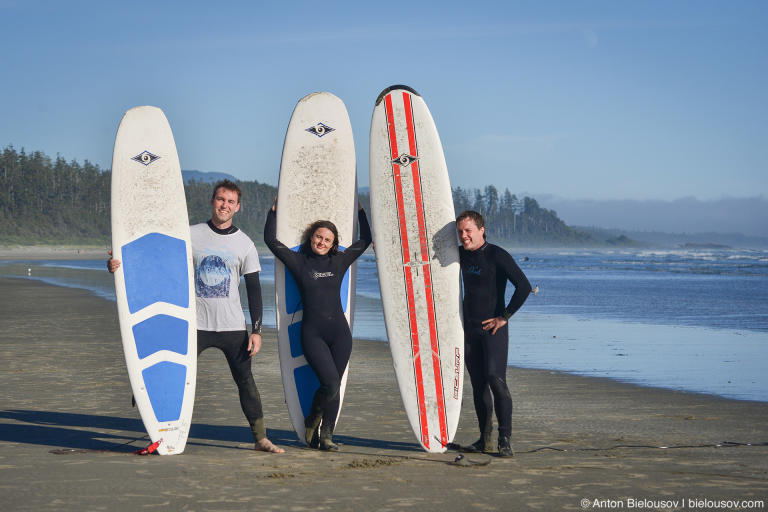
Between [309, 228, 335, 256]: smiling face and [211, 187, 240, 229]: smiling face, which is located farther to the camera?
[309, 228, 335, 256]: smiling face

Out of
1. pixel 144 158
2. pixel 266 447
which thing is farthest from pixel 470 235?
pixel 144 158

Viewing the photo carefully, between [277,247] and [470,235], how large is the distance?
1.20 meters

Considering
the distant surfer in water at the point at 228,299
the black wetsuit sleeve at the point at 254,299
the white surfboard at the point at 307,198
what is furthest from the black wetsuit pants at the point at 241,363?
the white surfboard at the point at 307,198

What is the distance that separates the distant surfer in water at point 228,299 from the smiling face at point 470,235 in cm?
123

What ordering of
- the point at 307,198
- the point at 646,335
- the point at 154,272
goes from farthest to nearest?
the point at 646,335 → the point at 307,198 → the point at 154,272

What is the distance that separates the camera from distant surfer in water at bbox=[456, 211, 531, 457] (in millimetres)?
4688

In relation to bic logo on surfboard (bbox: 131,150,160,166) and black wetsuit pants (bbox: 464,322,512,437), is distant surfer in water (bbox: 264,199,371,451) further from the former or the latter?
bic logo on surfboard (bbox: 131,150,160,166)

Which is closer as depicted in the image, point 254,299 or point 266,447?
point 266,447

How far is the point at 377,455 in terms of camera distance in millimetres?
4680

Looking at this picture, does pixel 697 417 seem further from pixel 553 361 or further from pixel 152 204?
pixel 152 204

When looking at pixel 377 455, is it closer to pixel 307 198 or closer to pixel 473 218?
pixel 473 218

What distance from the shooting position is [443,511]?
11.7 ft

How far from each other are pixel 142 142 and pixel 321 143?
3.87ft

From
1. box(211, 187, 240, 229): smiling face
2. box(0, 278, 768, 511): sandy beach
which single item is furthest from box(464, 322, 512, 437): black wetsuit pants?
box(211, 187, 240, 229): smiling face
